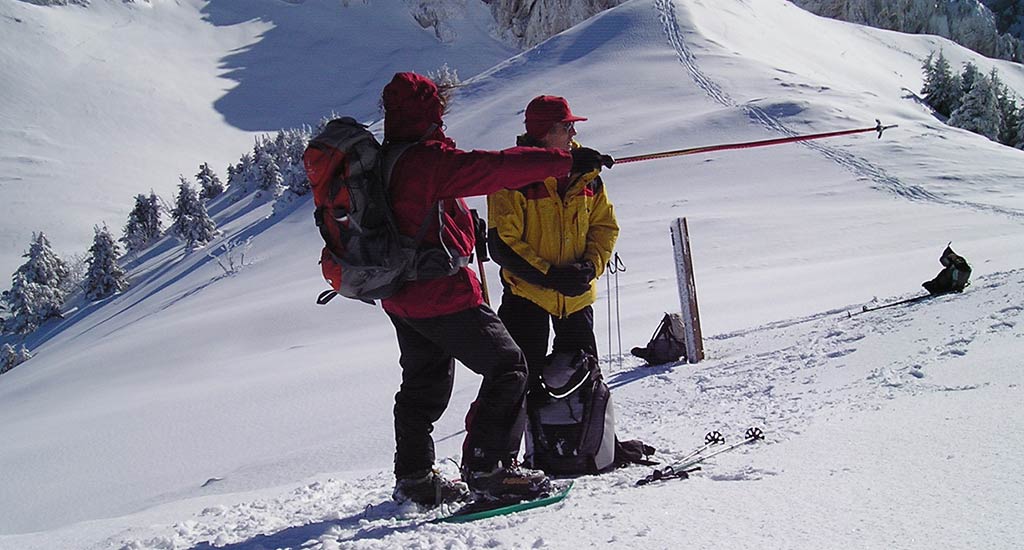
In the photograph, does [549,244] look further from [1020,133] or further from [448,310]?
[1020,133]

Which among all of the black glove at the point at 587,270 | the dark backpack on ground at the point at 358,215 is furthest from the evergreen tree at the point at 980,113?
the dark backpack on ground at the point at 358,215

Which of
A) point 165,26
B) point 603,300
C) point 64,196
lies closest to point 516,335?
point 603,300

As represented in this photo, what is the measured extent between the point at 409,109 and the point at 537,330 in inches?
55.4

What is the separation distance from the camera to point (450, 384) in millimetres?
3590

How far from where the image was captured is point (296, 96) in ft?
283

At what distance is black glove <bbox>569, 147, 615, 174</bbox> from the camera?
11.0 feet

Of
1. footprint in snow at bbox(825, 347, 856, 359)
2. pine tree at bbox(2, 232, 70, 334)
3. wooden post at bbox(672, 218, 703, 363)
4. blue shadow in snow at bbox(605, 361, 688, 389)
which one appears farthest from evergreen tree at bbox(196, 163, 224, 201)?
footprint in snow at bbox(825, 347, 856, 359)

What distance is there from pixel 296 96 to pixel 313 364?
81501 millimetres

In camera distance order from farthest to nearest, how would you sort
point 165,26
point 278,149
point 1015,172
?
1. point 165,26
2. point 278,149
3. point 1015,172

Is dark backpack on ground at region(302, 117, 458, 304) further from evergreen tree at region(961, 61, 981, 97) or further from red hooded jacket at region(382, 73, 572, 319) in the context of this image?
evergreen tree at region(961, 61, 981, 97)

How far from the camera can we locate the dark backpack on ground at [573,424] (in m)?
3.82

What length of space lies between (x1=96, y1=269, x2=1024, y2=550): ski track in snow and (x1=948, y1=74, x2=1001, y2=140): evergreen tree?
34572 millimetres

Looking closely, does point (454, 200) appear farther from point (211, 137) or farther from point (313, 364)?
point (211, 137)

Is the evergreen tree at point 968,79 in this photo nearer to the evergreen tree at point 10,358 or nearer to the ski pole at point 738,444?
the ski pole at point 738,444
